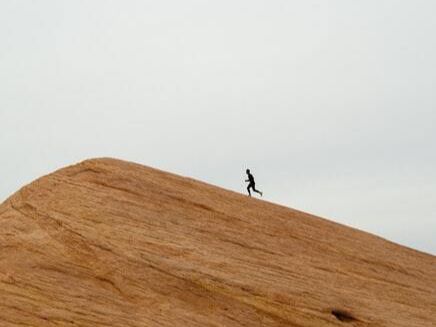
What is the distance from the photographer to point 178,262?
20.2m

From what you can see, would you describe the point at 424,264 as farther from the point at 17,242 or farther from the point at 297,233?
the point at 17,242

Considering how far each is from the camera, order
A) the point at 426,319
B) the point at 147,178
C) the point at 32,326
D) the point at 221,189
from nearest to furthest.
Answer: the point at 32,326, the point at 426,319, the point at 147,178, the point at 221,189

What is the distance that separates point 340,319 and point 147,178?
8.38 m

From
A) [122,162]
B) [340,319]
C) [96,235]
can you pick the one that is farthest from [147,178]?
[340,319]

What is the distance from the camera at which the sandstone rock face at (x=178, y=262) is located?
18.4 metres

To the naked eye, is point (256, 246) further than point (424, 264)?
No

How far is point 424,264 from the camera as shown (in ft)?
92.2

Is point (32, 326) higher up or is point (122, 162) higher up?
point (122, 162)

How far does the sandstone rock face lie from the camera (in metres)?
18.4

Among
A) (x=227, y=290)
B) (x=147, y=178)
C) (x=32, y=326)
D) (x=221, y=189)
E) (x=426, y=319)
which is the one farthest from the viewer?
(x=221, y=189)

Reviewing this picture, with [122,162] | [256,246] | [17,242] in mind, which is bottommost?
[17,242]

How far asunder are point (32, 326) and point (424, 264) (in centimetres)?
1624

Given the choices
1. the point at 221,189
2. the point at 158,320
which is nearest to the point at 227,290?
the point at 158,320

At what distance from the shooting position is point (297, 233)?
83.8 feet
